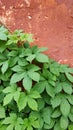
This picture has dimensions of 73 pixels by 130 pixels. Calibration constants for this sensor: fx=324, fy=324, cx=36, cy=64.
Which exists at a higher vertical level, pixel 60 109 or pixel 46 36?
pixel 46 36

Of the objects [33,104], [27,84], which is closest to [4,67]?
[27,84]

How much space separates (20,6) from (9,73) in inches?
22.4

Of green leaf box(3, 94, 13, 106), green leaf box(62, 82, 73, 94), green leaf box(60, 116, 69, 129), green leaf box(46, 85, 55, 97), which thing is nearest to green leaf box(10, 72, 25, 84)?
green leaf box(3, 94, 13, 106)

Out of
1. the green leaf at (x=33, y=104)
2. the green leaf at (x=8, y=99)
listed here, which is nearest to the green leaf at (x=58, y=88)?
the green leaf at (x=33, y=104)

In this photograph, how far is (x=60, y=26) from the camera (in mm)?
2662

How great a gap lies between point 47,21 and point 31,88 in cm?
57

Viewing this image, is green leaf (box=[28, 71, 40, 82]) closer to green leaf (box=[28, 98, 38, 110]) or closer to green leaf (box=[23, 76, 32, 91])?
green leaf (box=[23, 76, 32, 91])

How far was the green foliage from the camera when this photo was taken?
2490mm

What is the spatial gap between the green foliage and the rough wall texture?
0.10m

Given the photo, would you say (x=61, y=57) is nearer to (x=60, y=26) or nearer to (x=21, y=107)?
(x=60, y=26)

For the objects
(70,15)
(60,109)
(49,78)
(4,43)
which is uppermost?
(70,15)

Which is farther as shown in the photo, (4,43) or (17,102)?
(4,43)

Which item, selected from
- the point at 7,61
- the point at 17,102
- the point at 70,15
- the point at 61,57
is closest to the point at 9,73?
the point at 7,61

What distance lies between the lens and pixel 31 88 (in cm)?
258
